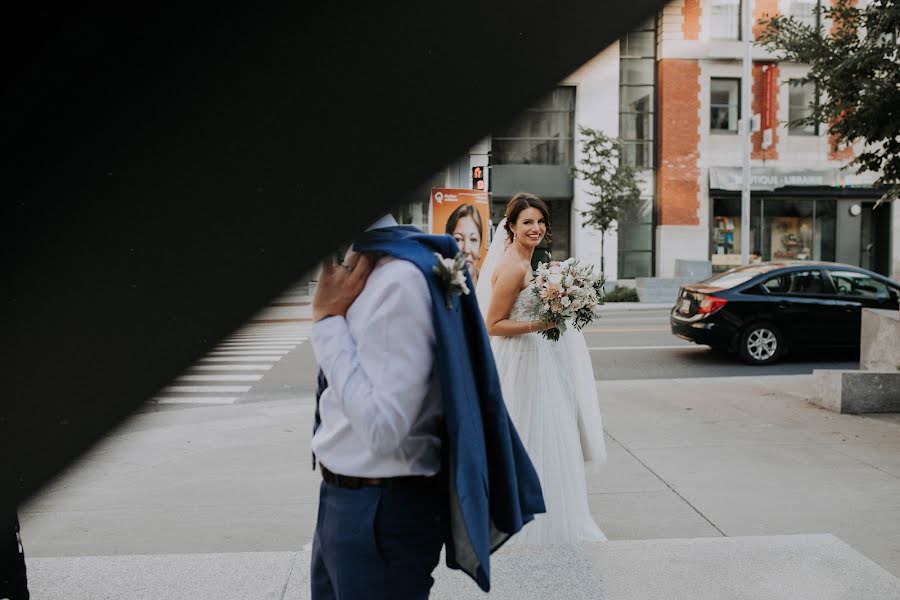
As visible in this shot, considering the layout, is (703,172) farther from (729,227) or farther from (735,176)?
(729,227)

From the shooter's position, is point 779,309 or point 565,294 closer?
point 565,294

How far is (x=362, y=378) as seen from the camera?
207 cm

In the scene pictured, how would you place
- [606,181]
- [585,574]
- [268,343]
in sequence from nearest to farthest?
[585,574]
[268,343]
[606,181]

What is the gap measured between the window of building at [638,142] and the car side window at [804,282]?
15.9 m

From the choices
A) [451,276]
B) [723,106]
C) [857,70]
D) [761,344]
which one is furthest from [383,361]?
[723,106]

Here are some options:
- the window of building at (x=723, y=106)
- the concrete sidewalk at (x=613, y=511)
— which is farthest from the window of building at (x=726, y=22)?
the concrete sidewalk at (x=613, y=511)

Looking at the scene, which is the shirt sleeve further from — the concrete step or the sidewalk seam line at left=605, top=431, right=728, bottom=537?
the sidewalk seam line at left=605, top=431, right=728, bottom=537

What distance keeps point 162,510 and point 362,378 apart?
3.91 m

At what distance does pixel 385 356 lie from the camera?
2053mm

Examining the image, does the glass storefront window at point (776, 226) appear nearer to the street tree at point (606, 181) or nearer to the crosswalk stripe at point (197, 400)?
the street tree at point (606, 181)

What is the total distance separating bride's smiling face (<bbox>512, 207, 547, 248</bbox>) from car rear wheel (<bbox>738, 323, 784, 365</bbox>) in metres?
8.42

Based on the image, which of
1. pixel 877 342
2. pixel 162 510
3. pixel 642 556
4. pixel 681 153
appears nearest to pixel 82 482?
pixel 162 510

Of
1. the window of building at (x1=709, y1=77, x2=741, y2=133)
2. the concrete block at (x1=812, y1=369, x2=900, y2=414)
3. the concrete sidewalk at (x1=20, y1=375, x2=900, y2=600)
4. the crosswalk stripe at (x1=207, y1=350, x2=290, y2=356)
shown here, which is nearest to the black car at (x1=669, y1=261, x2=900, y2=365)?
the concrete sidewalk at (x1=20, y1=375, x2=900, y2=600)

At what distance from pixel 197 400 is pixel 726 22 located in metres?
23.6
